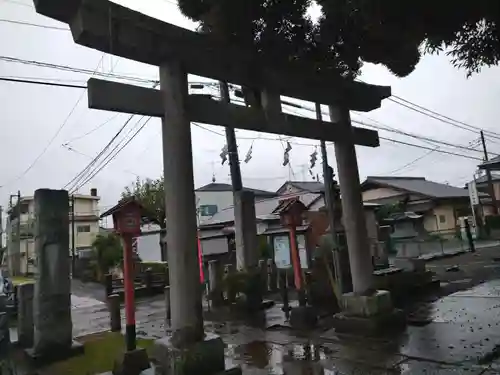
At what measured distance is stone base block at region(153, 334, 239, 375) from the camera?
5.02 meters

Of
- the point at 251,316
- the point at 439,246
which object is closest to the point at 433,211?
the point at 439,246

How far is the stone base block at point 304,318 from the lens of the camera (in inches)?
339

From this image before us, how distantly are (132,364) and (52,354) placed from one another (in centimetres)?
291

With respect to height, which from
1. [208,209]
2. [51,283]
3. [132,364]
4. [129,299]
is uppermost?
[208,209]

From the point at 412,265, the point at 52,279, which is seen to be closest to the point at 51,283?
the point at 52,279

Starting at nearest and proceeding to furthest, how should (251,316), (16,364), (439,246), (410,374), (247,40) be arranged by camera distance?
(410,374) < (247,40) < (16,364) < (251,316) < (439,246)

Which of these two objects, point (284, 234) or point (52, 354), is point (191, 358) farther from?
point (284, 234)

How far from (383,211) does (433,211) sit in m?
4.86

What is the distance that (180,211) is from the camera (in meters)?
5.52

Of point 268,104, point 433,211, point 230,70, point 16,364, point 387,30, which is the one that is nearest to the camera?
point 387,30

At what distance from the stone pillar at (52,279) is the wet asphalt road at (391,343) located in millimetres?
2230

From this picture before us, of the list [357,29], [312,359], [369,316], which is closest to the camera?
[357,29]

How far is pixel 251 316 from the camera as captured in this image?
35.7 ft

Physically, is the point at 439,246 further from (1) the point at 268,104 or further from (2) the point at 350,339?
(1) the point at 268,104
